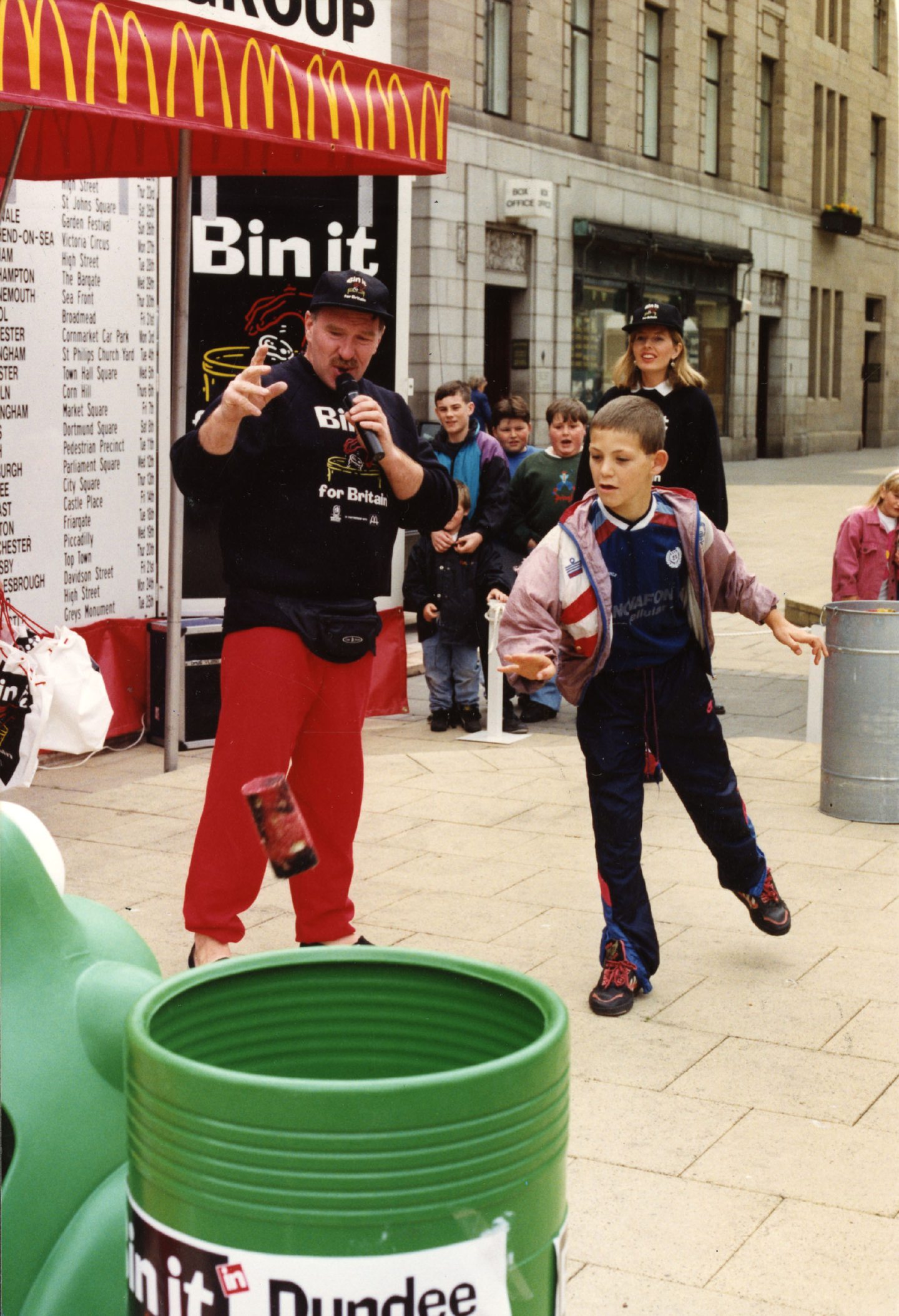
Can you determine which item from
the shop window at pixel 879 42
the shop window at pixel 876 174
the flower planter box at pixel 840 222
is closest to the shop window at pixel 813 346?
the flower planter box at pixel 840 222

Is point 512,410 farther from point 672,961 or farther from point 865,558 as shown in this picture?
point 672,961

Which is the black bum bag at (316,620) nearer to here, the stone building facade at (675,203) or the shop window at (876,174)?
the stone building facade at (675,203)

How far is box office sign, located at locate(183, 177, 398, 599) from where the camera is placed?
779cm

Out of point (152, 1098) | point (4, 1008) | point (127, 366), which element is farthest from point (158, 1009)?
point (127, 366)

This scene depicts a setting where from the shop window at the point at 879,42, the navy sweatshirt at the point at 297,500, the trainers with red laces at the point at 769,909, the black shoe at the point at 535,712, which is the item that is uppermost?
the shop window at the point at 879,42

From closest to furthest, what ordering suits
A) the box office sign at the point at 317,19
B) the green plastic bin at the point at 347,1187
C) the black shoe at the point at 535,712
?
the green plastic bin at the point at 347,1187, the box office sign at the point at 317,19, the black shoe at the point at 535,712

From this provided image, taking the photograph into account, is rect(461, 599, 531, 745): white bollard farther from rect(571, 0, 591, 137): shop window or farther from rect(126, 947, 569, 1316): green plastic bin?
rect(571, 0, 591, 137): shop window

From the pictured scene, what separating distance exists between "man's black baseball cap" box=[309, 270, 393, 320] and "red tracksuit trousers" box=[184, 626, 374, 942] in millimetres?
836

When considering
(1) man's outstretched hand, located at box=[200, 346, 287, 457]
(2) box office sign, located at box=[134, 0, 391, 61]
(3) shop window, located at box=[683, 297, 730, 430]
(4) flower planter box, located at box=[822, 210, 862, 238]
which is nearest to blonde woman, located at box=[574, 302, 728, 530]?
(1) man's outstretched hand, located at box=[200, 346, 287, 457]

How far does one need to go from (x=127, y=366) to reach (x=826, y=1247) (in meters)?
5.62

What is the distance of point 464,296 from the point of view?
22125 millimetres

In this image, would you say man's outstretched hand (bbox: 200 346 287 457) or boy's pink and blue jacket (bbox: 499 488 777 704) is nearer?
man's outstretched hand (bbox: 200 346 287 457)

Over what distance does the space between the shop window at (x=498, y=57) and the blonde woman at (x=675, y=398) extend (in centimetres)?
1758

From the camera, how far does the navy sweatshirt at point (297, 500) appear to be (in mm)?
4199
